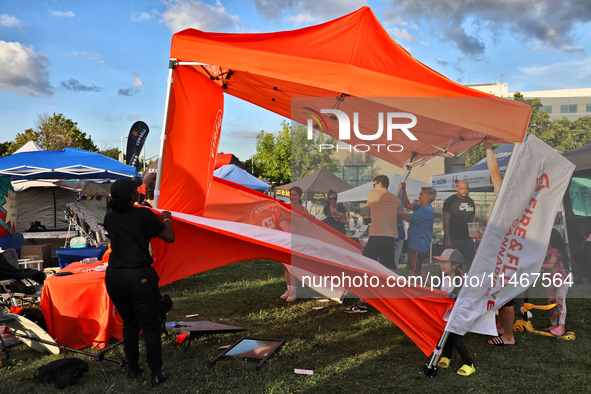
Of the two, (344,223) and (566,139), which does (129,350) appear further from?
(566,139)

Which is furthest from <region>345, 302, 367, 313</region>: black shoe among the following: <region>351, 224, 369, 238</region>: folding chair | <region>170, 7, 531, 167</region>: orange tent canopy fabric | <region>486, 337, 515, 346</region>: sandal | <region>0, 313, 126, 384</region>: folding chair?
<region>0, 313, 126, 384</region>: folding chair

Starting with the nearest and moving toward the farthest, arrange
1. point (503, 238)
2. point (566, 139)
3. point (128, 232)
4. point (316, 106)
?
point (128, 232)
point (503, 238)
point (316, 106)
point (566, 139)

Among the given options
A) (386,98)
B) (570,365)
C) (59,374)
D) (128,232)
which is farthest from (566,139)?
(59,374)

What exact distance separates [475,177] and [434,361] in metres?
2.11

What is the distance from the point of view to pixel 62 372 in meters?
3.25

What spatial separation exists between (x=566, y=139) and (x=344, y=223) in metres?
9.04

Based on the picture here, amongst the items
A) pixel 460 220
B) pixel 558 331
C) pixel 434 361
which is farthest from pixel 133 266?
pixel 558 331

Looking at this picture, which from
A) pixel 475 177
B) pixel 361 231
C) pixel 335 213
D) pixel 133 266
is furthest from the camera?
pixel 475 177

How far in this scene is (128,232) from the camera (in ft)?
10.1

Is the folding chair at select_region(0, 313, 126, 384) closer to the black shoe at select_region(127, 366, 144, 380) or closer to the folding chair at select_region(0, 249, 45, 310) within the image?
the black shoe at select_region(127, 366, 144, 380)

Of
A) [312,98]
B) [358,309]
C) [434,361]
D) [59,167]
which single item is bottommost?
[358,309]

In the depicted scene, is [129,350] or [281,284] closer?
[129,350]

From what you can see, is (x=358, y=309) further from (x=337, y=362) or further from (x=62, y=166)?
(x=62, y=166)

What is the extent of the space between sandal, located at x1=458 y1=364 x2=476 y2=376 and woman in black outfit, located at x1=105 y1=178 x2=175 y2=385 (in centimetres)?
258
